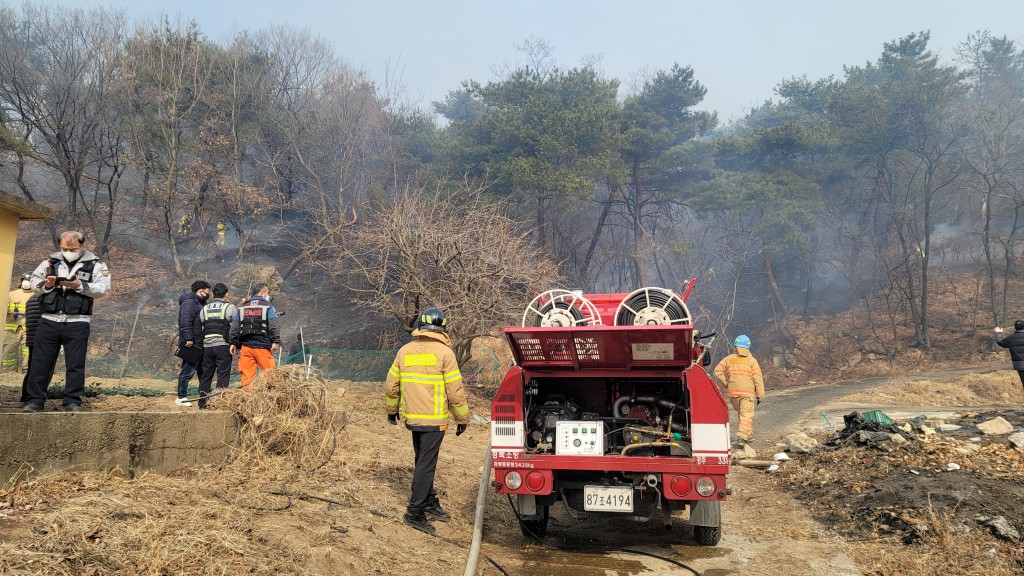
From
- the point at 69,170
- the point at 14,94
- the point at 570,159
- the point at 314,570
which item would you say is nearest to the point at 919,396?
the point at 570,159

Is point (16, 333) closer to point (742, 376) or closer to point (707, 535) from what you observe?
point (707, 535)

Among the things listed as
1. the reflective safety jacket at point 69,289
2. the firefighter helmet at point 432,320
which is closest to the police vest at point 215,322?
the reflective safety jacket at point 69,289

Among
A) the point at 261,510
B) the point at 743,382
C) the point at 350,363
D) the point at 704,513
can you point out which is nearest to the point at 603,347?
the point at 704,513

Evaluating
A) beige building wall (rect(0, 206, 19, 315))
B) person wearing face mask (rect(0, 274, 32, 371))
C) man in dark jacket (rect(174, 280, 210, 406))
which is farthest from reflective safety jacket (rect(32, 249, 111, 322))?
person wearing face mask (rect(0, 274, 32, 371))

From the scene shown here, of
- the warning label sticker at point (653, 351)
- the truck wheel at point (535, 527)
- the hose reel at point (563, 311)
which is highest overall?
the hose reel at point (563, 311)

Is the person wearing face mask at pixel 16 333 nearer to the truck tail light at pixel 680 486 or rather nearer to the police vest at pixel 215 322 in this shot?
the police vest at pixel 215 322

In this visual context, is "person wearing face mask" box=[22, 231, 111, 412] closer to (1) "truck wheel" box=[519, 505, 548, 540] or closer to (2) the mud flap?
(1) "truck wheel" box=[519, 505, 548, 540]

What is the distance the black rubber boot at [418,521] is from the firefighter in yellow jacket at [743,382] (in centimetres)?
626

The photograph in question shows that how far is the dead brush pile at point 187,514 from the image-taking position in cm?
354

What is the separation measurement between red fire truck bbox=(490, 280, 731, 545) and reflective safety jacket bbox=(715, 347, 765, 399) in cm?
459

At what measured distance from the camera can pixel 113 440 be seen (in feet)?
17.6

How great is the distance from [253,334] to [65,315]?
282 cm

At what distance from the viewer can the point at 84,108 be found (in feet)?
87.9

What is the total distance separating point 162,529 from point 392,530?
2.06 metres
